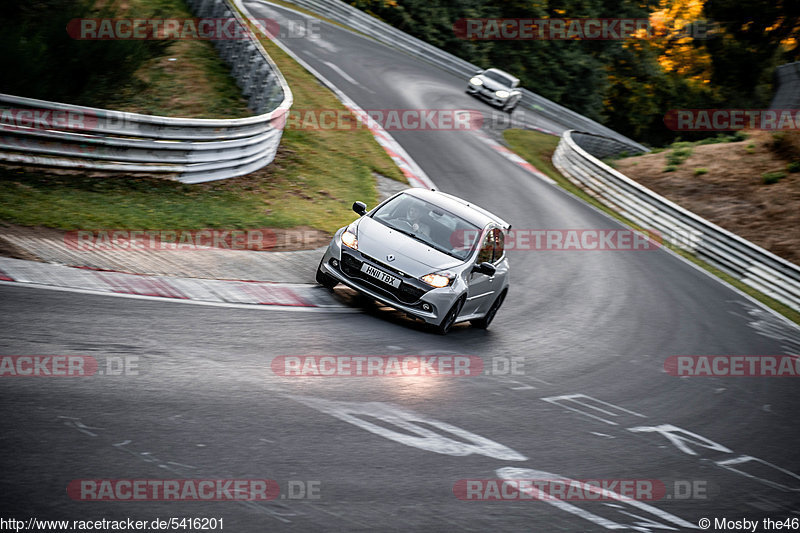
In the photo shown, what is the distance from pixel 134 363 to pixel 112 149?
686 centimetres

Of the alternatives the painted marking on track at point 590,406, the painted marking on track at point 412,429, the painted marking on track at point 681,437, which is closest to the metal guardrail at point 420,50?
the painted marking on track at point 590,406

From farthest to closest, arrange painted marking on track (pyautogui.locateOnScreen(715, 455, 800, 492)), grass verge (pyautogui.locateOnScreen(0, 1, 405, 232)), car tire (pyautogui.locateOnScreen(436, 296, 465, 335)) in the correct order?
grass verge (pyautogui.locateOnScreen(0, 1, 405, 232))
car tire (pyautogui.locateOnScreen(436, 296, 465, 335))
painted marking on track (pyautogui.locateOnScreen(715, 455, 800, 492))

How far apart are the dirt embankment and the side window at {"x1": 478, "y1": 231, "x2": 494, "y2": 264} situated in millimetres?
14050

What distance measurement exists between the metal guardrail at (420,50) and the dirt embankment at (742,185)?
8.58 m

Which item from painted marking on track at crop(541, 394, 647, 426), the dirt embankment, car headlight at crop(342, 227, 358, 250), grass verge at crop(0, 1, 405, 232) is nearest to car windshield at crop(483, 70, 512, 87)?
the dirt embankment

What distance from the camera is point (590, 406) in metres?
9.06

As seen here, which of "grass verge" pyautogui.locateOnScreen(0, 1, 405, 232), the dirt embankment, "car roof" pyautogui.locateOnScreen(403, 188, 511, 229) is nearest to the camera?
"grass verge" pyautogui.locateOnScreen(0, 1, 405, 232)

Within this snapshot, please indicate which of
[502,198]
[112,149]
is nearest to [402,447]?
[112,149]

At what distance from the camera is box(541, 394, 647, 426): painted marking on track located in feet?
28.8

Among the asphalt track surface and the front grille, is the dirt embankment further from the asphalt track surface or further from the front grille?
the front grille

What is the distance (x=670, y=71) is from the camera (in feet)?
214

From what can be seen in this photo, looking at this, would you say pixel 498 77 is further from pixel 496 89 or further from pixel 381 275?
pixel 381 275

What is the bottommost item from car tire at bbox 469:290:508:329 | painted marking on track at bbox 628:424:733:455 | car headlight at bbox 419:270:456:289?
car tire at bbox 469:290:508:329

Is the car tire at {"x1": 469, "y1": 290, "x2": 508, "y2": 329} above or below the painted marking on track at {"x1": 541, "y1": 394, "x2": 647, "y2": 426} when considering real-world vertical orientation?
below
